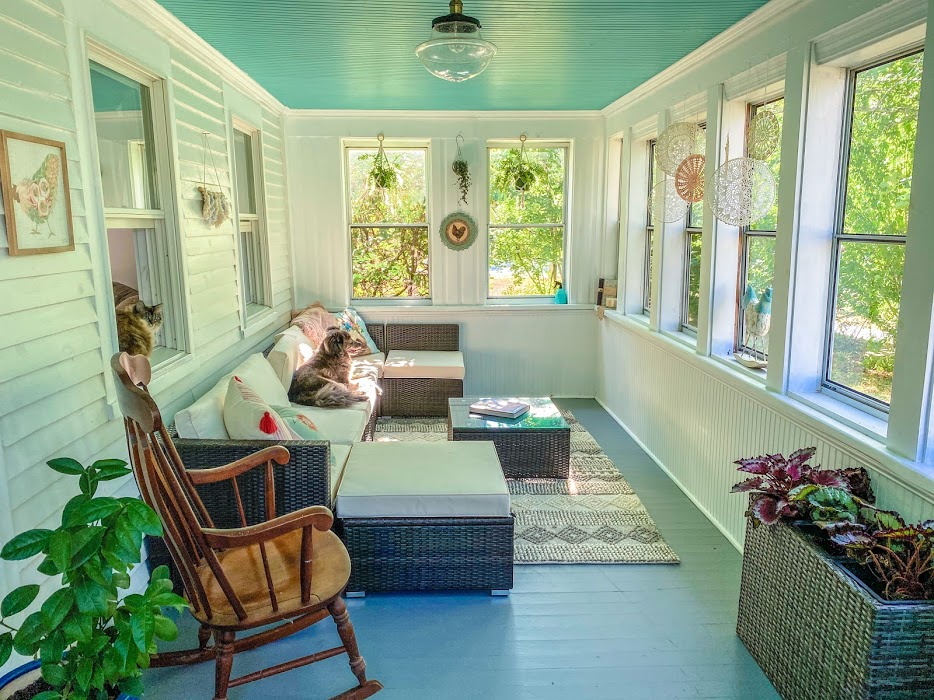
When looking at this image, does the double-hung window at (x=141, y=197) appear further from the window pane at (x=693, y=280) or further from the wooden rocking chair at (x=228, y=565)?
the window pane at (x=693, y=280)

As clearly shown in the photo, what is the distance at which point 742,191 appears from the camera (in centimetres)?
299

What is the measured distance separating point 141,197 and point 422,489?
6.16ft

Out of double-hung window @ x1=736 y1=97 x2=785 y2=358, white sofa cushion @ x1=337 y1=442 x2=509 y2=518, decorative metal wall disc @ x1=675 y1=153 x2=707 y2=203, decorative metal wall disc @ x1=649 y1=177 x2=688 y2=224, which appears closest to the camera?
white sofa cushion @ x1=337 y1=442 x2=509 y2=518

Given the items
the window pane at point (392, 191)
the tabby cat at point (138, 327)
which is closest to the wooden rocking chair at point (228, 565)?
the tabby cat at point (138, 327)

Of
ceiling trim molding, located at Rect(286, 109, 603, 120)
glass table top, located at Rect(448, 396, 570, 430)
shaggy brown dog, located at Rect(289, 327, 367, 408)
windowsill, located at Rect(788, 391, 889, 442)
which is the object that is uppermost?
ceiling trim molding, located at Rect(286, 109, 603, 120)

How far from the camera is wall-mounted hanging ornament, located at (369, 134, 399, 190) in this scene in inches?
233

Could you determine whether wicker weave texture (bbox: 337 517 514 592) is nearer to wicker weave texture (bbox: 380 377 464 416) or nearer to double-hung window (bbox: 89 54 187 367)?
double-hung window (bbox: 89 54 187 367)

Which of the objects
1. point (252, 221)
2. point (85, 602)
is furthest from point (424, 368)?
point (85, 602)

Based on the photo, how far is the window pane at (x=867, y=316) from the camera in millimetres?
2477

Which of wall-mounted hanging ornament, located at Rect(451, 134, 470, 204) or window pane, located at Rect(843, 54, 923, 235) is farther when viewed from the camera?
wall-mounted hanging ornament, located at Rect(451, 134, 470, 204)

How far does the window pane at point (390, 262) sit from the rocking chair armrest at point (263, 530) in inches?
166

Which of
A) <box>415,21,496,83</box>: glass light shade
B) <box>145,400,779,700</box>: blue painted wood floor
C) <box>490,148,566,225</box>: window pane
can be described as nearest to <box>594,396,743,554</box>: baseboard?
<box>145,400,779,700</box>: blue painted wood floor

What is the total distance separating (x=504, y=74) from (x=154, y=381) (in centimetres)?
282

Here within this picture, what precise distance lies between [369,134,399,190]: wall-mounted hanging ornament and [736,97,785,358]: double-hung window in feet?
10.6
